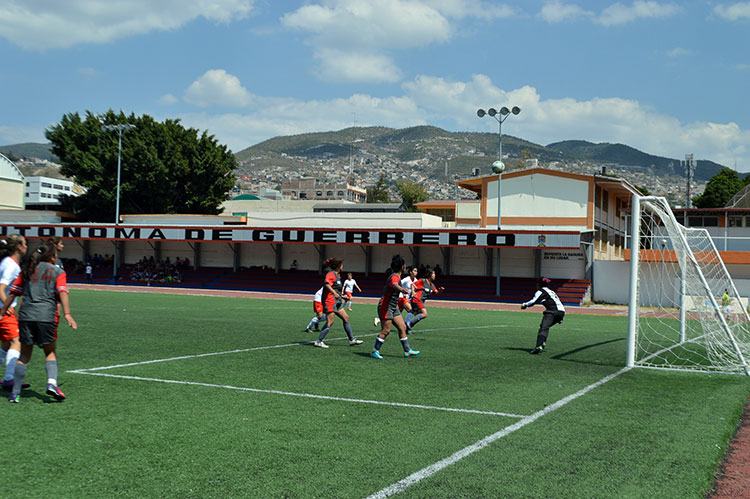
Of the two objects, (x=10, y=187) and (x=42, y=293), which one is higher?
(x=10, y=187)

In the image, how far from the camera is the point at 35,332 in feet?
24.0

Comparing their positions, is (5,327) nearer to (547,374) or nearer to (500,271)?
(547,374)

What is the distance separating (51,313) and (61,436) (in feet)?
6.32

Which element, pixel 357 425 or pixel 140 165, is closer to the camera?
pixel 357 425

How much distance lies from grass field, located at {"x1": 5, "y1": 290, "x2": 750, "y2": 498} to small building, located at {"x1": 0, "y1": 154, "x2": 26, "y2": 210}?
6327 centimetres

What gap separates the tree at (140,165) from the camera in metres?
57.4

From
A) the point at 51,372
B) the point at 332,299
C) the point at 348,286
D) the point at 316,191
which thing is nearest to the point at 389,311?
the point at 332,299

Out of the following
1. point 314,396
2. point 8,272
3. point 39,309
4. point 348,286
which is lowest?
point 314,396

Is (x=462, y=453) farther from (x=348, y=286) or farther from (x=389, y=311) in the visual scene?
(x=348, y=286)

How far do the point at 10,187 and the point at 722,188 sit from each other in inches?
3148

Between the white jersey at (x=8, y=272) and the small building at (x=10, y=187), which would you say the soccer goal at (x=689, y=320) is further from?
the small building at (x=10, y=187)

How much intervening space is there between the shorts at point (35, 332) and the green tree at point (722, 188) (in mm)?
77445

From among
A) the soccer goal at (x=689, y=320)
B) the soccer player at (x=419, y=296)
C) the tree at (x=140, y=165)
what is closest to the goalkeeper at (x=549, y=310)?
the soccer goal at (x=689, y=320)

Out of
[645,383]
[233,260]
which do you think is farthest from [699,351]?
[233,260]
